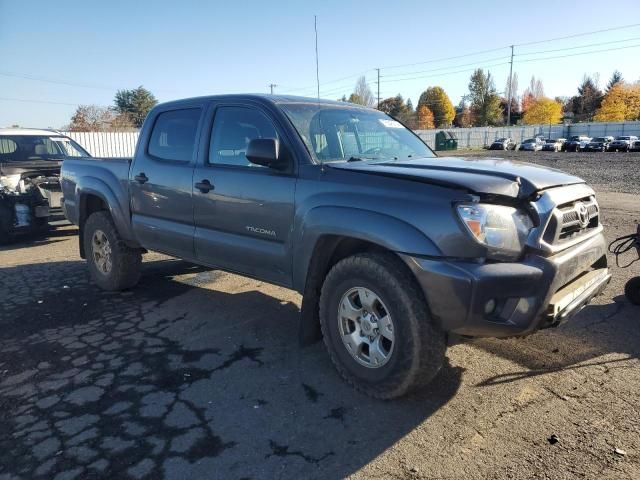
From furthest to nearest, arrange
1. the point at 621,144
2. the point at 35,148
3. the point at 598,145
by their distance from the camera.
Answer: the point at 598,145
the point at 621,144
the point at 35,148

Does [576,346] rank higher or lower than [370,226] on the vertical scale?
lower

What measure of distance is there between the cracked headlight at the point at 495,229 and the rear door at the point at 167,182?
8.51 feet

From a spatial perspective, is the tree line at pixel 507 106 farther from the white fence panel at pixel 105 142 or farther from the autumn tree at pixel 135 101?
the white fence panel at pixel 105 142

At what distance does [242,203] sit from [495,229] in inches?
78.5

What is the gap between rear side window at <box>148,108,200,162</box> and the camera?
4.66m

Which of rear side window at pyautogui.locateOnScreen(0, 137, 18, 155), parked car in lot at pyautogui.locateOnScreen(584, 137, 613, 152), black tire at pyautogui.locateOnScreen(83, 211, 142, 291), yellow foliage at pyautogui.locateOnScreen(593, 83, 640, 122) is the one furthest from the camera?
yellow foliage at pyautogui.locateOnScreen(593, 83, 640, 122)

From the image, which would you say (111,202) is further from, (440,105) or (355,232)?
(440,105)

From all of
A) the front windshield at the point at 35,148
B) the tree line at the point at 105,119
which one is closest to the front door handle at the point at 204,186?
the front windshield at the point at 35,148

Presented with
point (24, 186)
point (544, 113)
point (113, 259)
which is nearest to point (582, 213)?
point (113, 259)

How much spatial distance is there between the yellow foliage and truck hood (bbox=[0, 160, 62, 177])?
3708 inches

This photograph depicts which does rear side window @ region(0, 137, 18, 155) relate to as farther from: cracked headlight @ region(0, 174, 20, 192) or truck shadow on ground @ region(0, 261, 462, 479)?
truck shadow on ground @ region(0, 261, 462, 479)

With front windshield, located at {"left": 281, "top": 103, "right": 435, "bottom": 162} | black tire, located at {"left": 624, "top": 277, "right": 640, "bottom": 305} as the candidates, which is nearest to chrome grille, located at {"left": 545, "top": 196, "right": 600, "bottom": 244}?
front windshield, located at {"left": 281, "top": 103, "right": 435, "bottom": 162}

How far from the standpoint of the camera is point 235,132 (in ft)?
14.1

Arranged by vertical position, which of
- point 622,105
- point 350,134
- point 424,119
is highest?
point 622,105
